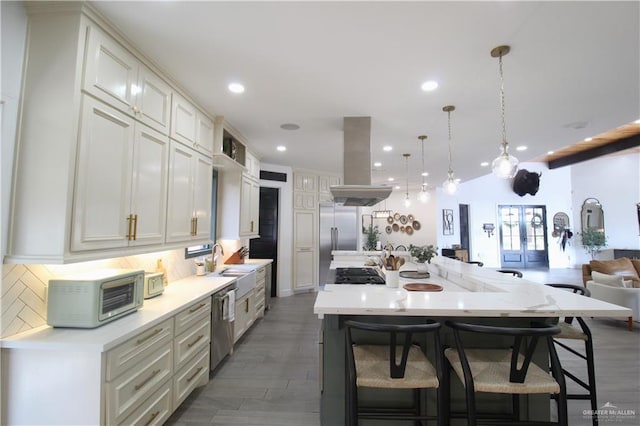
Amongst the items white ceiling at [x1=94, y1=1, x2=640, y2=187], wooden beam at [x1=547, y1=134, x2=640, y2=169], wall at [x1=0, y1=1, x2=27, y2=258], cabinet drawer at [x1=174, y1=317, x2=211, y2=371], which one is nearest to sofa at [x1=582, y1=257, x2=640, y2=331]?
white ceiling at [x1=94, y1=1, x2=640, y2=187]

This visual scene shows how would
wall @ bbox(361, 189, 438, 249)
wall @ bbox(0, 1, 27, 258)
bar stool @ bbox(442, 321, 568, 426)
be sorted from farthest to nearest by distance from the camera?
wall @ bbox(361, 189, 438, 249) → wall @ bbox(0, 1, 27, 258) → bar stool @ bbox(442, 321, 568, 426)

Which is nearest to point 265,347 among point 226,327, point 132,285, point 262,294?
point 226,327

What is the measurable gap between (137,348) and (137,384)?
214mm

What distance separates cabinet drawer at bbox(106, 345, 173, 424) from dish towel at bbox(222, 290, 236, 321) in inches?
30.6

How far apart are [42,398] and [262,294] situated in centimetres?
297

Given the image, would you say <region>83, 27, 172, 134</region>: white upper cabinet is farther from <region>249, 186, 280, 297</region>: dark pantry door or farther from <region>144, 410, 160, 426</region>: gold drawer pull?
<region>249, 186, 280, 297</region>: dark pantry door

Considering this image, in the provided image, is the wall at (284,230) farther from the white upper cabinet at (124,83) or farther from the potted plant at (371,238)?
the potted plant at (371,238)

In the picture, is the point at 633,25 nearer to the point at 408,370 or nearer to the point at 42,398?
the point at 408,370

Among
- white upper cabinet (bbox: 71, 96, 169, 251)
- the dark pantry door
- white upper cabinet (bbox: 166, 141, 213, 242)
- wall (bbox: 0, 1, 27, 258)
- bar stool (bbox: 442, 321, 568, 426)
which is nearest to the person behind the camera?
bar stool (bbox: 442, 321, 568, 426)

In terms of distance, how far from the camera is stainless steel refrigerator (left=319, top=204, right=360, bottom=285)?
20.5 feet

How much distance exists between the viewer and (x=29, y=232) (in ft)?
4.84

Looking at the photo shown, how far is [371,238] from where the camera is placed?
9047 millimetres

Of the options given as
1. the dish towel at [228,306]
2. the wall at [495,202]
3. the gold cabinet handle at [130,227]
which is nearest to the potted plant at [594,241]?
the wall at [495,202]

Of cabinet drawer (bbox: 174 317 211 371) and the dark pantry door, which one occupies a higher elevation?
the dark pantry door
